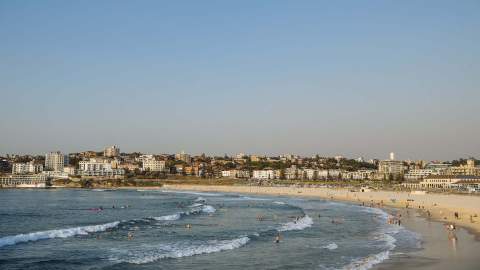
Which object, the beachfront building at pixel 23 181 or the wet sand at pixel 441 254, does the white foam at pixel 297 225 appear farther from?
the beachfront building at pixel 23 181

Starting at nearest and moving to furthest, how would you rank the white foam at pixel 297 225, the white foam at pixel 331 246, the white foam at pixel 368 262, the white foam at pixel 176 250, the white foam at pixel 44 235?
the white foam at pixel 368 262, the white foam at pixel 176 250, the white foam at pixel 331 246, the white foam at pixel 44 235, the white foam at pixel 297 225

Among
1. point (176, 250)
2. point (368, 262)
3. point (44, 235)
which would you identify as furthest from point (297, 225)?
point (44, 235)

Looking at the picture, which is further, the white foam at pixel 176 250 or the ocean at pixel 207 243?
the white foam at pixel 176 250

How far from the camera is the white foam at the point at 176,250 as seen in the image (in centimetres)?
2600

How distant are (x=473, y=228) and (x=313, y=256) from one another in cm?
1702

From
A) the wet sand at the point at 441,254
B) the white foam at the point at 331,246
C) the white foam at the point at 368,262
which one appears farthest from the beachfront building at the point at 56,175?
the white foam at the point at 368,262

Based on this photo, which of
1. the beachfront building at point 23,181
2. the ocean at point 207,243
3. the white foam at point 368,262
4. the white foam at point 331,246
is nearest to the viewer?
the white foam at point 368,262

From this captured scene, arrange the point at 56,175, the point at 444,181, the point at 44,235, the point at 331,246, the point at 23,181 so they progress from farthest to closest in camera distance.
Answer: the point at 56,175 → the point at 23,181 → the point at 444,181 → the point at 44,235 → the point at 331,246

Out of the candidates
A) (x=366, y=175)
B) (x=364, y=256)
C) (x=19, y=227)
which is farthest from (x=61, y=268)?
(x=366, y=175)

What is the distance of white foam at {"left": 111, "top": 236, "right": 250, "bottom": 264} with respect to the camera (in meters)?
26.0

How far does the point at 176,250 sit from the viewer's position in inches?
1132

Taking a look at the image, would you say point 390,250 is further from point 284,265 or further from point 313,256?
point 284,265

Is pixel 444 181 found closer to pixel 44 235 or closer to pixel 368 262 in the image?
pixel 44 235

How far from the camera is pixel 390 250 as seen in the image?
92.1ft
